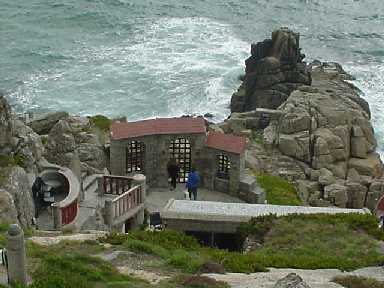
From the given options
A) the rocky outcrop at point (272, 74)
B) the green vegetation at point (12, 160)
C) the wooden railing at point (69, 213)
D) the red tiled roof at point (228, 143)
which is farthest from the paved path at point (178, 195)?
the rocky outcrop at point (272, 74)

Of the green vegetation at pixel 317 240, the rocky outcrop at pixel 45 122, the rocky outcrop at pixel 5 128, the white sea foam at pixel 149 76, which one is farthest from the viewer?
the white sea foam at pixel 149 76

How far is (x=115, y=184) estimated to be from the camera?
3022cm

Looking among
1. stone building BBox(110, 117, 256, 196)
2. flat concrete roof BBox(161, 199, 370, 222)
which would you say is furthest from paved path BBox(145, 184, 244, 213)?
flat concrete roof BBox(161, 199, 370, 222)

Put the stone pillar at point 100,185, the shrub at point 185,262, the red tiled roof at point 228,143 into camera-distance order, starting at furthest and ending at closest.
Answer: the red tiled roof at point 228,143, the stone pillar at point 100,185, the shrub at point 185,262

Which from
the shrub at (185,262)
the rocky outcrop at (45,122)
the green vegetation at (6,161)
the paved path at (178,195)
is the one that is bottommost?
the paved path at (178,195)

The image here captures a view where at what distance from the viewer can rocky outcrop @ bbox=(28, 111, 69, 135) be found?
4175 cm

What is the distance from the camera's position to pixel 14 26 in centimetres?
9100

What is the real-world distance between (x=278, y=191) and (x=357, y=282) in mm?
21615

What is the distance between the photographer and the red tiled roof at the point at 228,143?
34156 millimetres

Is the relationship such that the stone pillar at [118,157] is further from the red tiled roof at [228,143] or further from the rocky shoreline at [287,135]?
the red tiled roof at [228,143]

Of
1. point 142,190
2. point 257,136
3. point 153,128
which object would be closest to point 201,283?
point 142,190

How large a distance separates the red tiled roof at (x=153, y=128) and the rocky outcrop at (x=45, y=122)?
8715 millimetres

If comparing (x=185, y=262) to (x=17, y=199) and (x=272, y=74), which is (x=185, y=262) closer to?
(x=17, y=199)

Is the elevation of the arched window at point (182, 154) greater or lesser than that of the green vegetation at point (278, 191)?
greater
